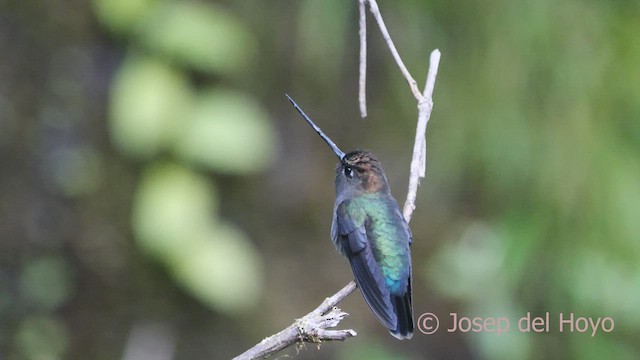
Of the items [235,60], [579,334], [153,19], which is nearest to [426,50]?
[235,60]

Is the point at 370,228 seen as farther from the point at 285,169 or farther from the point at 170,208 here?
the point at 285,169

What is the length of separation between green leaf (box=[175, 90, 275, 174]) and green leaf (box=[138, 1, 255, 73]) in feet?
0.50

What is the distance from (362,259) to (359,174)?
21cm

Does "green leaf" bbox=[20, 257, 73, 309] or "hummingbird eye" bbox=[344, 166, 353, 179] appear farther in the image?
"green leaf" bbox=[20, 257, 73, 309]

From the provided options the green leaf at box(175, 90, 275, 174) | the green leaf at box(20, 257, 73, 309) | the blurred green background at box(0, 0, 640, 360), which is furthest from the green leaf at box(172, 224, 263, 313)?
the green leaf at box(20, 257, 73, 309)

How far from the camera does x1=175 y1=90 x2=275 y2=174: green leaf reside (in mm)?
3938

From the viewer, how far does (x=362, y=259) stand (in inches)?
70.8

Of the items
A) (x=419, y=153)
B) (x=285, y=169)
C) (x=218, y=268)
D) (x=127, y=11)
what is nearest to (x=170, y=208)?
(x=218, y=268)

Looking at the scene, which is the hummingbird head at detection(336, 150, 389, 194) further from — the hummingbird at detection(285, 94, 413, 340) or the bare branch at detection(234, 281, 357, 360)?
the bare branch at detection(234, 281, 357, 360)

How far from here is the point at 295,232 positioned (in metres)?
4.88

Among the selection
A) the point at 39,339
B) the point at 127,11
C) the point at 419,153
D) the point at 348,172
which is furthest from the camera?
the point at 39,339

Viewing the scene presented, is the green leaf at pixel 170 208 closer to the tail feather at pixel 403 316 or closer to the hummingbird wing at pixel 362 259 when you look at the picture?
the hummingbird wing at pixel 362 259

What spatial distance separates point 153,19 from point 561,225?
188 cm

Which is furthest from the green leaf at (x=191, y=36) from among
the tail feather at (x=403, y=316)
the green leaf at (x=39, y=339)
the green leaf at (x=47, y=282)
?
the tail feather at (x=403, y=316)
